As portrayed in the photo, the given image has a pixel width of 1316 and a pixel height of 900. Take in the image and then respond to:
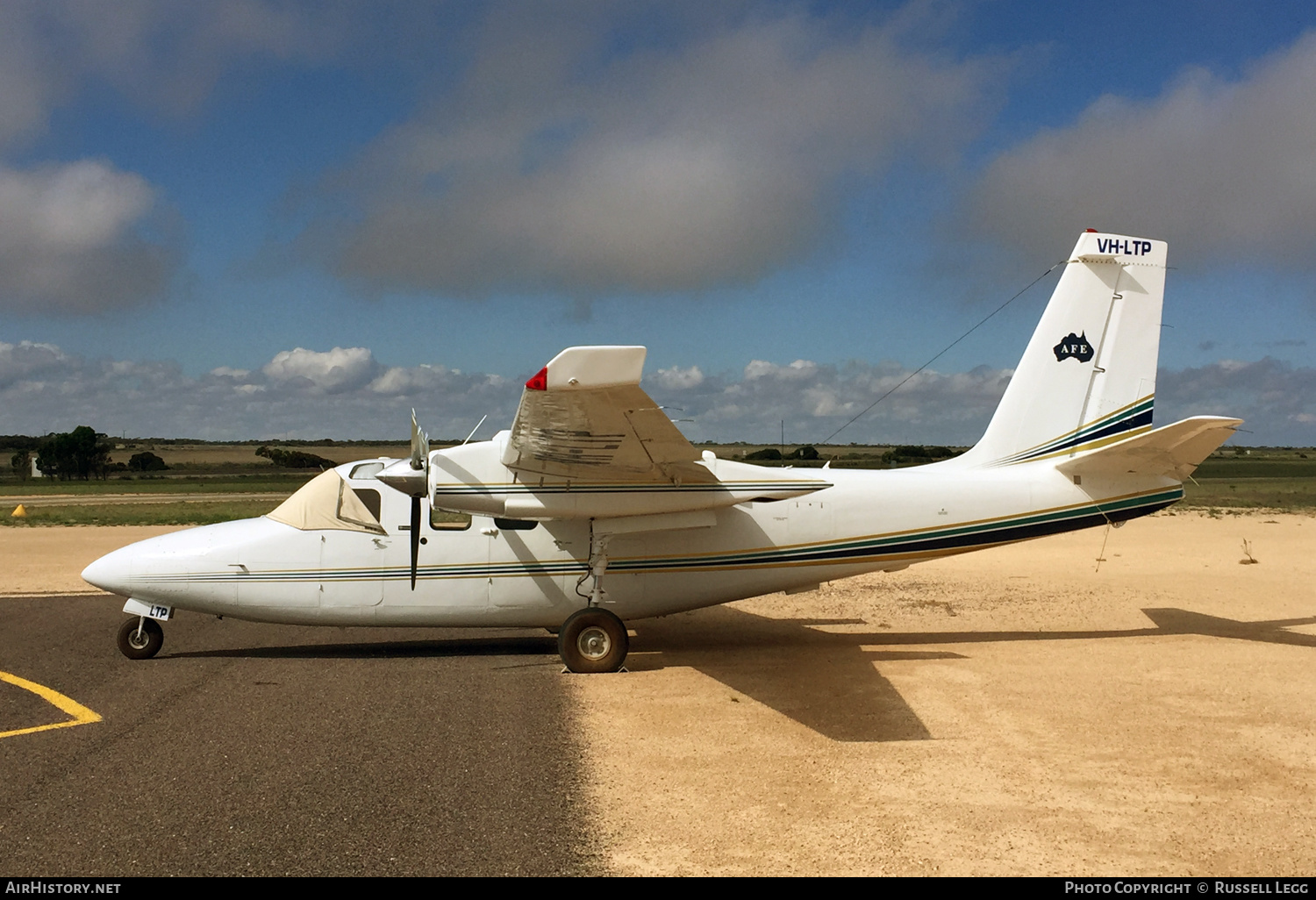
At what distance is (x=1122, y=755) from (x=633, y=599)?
599 cm

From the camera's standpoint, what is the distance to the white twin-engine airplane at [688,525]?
11.1m

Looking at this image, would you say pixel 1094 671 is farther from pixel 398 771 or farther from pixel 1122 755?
pixel 398 771

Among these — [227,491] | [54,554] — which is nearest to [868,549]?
[54,554]

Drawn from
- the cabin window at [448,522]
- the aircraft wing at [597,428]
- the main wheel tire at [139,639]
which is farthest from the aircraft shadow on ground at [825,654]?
the main wheel tire at [139,639]

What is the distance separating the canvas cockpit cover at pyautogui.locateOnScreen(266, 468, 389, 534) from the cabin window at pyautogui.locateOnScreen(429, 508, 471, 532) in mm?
636

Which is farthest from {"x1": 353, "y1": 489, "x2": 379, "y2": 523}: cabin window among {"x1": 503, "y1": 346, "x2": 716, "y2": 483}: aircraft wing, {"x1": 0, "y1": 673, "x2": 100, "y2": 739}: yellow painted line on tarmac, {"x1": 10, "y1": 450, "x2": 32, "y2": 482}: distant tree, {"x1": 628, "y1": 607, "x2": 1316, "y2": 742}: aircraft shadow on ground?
{"x1": 10, "y1": 450, "x2": 32, "y2": 482}: distant tree

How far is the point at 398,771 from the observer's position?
7094mm

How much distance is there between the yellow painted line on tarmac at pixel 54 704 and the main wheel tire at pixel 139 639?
123cm

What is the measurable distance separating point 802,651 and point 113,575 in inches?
363

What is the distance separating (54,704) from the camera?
913 cm

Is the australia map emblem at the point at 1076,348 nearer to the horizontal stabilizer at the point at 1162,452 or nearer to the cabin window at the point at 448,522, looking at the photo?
the horizontal stabilizer at the point at 1162,452

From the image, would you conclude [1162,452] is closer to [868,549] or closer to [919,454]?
[868,549]

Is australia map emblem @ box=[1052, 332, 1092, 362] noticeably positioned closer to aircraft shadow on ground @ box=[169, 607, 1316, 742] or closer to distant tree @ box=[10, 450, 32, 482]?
aircraft shadow on ground @ box=[169, 607, 1316, 742]
